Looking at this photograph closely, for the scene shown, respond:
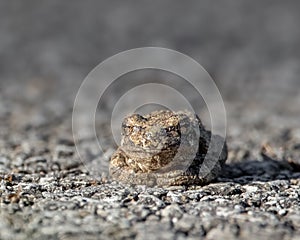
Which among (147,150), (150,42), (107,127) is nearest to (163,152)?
(147,150)

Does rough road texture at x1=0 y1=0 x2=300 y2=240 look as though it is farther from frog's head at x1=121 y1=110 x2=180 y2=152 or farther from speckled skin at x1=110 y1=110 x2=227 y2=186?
frog's head at x1=121 y1=110 x2=180 y2=152

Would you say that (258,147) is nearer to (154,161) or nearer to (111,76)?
(154,161)

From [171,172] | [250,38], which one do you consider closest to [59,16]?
[250,38]

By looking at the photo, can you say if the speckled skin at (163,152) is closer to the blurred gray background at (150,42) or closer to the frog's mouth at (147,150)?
the frog's mouth at (147,150)

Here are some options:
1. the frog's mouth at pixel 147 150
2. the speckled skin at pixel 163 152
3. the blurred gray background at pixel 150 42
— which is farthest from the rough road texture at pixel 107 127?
the frog's mouth at pixel 147 150

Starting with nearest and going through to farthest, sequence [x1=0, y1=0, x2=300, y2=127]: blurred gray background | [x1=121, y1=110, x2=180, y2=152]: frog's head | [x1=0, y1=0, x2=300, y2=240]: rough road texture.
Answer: [x1=0, y1=0, x2=300, y2=240]: rough road texture → [x1=121, y1=110, x2=180, y2=152]: frog's head → [x1=0, y1=0, x2=300, y2=127]: blurred gray background

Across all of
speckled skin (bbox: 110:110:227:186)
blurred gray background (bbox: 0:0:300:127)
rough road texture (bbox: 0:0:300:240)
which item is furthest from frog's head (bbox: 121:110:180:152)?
blurred gray background (bbox: 0:0:300:127)

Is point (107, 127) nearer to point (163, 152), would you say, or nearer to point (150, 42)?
point (163, 152)
